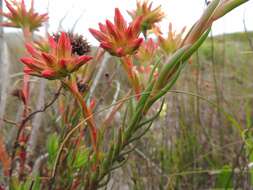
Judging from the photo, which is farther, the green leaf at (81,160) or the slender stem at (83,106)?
the green leaf at (81,160)

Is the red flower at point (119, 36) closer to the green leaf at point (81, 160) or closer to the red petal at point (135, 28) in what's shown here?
the red petal at point (135, 28)

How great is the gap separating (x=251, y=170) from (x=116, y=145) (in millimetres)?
662

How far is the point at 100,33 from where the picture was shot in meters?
0.62

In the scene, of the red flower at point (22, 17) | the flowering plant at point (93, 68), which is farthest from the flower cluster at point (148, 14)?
the red flower at point (22, 17)

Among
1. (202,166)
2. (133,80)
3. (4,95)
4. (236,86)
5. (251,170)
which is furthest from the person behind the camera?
(236,86)

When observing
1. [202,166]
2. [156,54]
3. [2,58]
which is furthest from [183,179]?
[2,58]

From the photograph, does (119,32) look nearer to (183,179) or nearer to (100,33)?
(100,33)

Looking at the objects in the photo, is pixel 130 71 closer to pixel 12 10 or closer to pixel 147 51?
pixel 147 51

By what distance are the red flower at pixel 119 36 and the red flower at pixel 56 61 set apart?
0.05 m

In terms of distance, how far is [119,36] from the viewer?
611 mm

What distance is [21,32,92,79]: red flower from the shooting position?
0.58 metres

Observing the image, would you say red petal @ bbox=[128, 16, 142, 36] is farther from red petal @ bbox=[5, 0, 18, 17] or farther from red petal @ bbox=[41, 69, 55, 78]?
red petal @ bbox=[5, 0, 18, 17]

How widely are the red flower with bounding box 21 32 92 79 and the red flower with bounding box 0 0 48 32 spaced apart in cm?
23

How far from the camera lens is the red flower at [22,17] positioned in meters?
0.81
